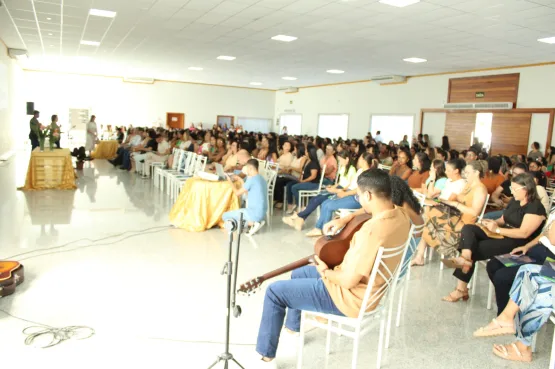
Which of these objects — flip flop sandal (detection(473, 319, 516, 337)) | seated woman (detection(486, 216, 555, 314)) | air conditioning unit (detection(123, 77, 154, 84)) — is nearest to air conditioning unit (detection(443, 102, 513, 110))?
seated woman (detection(486, 216, 555, 314))

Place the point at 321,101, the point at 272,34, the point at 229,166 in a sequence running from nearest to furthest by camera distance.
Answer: the point at 229,166
the point at 272,34
the point at 321,101

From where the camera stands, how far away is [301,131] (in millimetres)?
18859

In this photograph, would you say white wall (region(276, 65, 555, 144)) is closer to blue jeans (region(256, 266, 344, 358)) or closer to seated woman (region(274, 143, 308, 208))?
seated woman (region(274, 143, 308, 208))

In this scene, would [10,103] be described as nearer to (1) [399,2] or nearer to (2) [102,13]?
(2) [102,13]

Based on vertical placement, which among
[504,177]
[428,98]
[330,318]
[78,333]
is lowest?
[78,333]

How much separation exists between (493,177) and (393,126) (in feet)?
28.2

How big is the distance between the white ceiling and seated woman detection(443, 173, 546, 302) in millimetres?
3100

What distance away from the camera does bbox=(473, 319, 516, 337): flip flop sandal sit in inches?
111

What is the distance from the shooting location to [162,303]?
3.23 m

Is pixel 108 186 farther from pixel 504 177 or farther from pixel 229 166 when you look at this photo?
pixel 504 177

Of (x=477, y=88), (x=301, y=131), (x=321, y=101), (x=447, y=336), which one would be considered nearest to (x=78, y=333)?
→ (x=447, y=336)

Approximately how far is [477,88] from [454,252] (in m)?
8.58

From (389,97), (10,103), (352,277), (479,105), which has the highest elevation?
(389,97)

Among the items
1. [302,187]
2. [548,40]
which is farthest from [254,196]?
[548,40]
